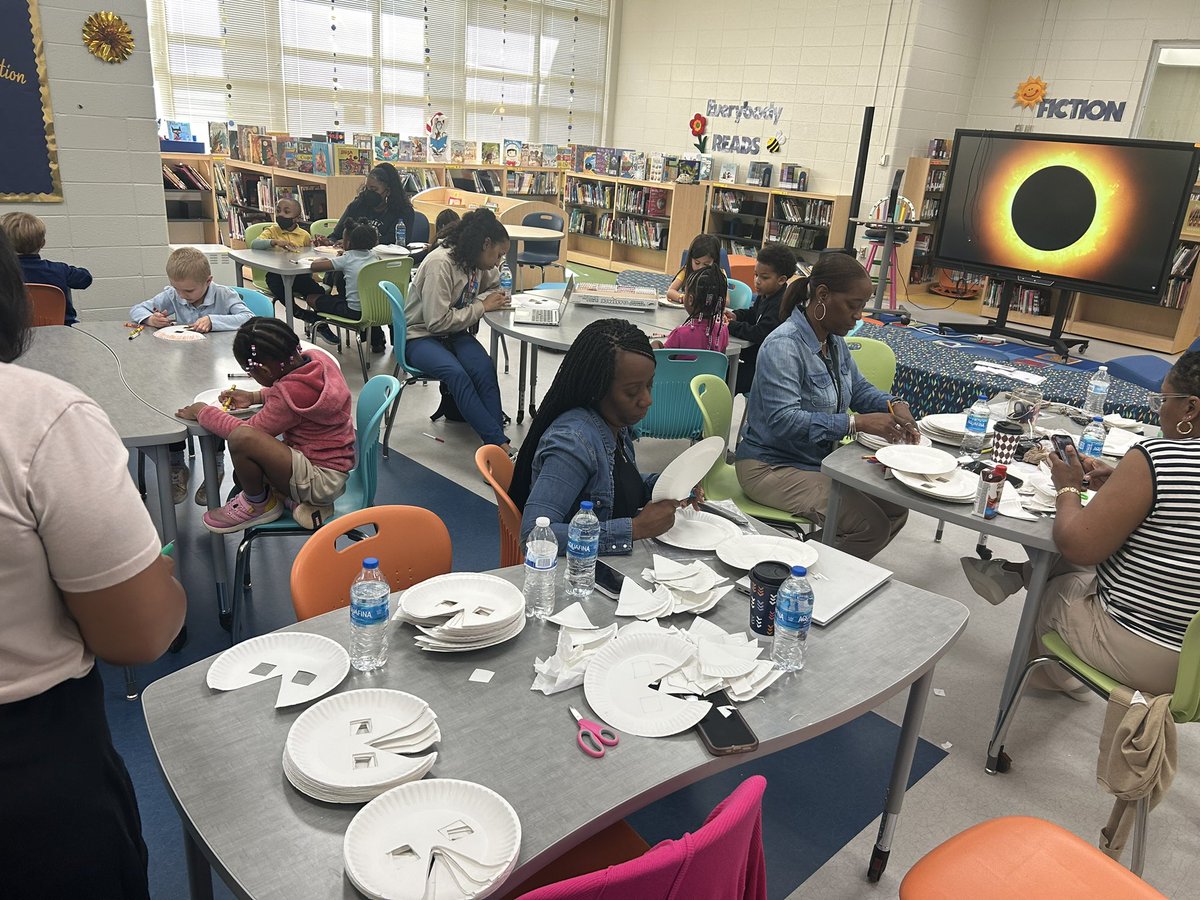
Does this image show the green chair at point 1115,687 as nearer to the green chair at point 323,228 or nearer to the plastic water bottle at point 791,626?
the plastic water bottle at point 791,626

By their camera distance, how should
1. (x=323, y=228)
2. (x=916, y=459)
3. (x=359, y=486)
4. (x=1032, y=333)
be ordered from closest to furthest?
(x=916, y=459) → (x=359, y=486) → (x=1032, y=333) → (x=323, y=228)

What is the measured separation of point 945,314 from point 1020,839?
8.08 m

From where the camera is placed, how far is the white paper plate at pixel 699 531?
6.79ft

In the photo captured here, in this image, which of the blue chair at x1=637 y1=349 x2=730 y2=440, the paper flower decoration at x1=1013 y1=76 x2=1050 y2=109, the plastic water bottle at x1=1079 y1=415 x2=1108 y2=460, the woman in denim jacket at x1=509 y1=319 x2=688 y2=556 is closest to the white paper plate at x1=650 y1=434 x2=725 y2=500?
the woman in denim jacket at x1=509 y1=319 x2=688 y2=556

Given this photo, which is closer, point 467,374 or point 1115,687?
point 1115,687

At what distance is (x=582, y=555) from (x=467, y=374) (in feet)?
9.32

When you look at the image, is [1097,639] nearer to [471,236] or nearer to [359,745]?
[359,745]

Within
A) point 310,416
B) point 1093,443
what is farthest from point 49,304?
point 1093,443

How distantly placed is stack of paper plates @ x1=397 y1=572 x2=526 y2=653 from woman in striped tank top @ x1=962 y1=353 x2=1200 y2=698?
61.1 inches

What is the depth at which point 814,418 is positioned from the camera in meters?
3.00

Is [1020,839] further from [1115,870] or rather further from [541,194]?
[541,194]

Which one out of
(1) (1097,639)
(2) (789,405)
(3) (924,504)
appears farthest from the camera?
(2) (789,405)

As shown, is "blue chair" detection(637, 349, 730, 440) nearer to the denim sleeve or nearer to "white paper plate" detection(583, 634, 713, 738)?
the denim sleeve

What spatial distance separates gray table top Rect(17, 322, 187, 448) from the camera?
246 centimetres
